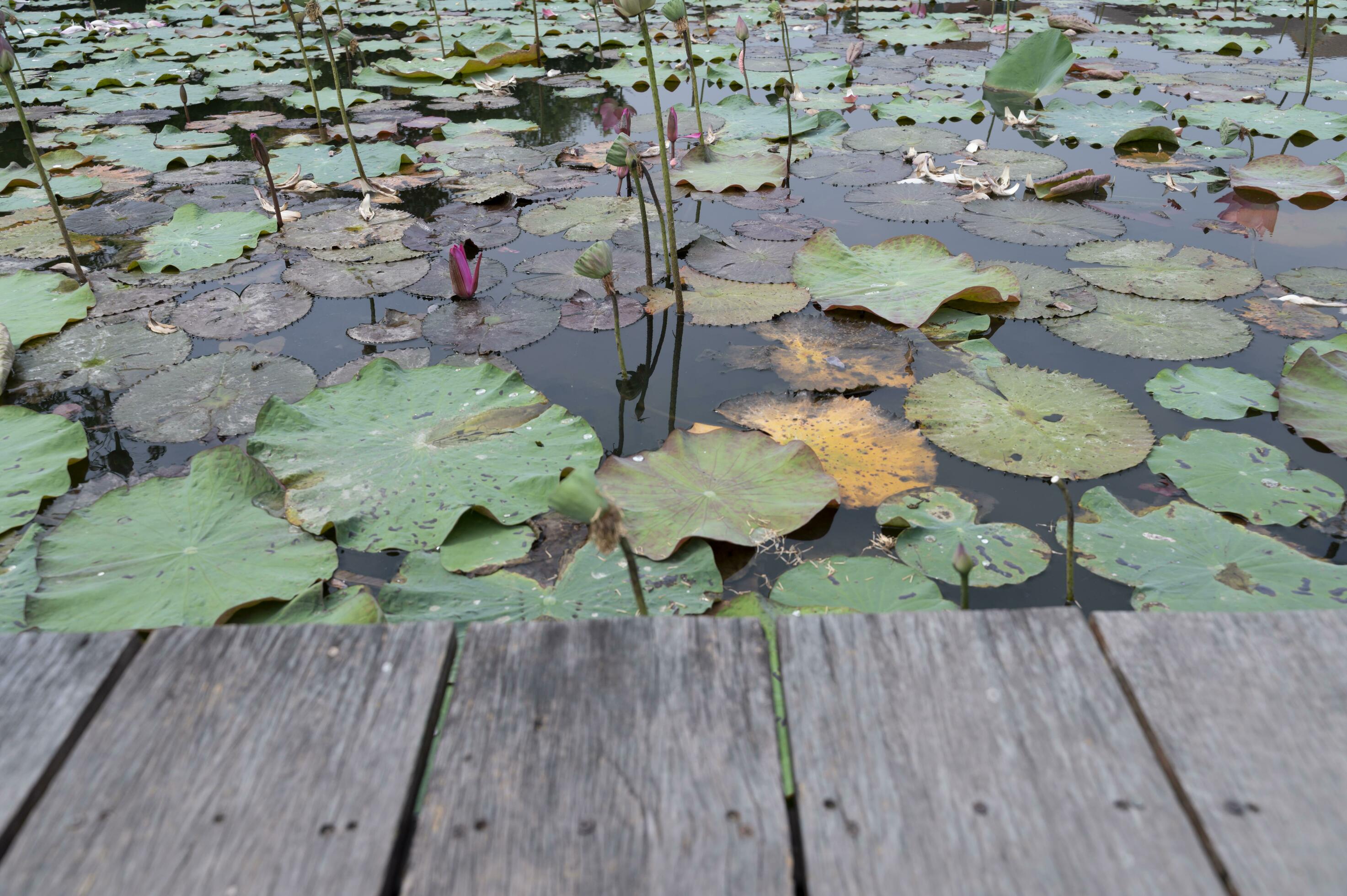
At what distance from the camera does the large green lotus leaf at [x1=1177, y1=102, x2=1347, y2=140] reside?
4.50 metres

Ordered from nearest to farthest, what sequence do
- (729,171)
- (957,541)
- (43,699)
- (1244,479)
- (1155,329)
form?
(43,699) → (957,541) → (1244,479) → (1155,329) → (729,171)

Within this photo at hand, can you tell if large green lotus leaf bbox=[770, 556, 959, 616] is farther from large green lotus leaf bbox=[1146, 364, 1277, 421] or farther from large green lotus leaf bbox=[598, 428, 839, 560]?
large green lotus leaf bbox=[1146, 364, 1277, 421]

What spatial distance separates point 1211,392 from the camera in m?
2.34

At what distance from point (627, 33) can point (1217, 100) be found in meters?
5.20

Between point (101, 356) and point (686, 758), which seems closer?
point (686, 758)

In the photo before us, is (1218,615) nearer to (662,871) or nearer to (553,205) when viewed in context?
(662,871)

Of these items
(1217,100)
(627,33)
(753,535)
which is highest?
(627,33)

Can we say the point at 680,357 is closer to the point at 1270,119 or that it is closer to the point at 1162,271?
the point at 1162,271

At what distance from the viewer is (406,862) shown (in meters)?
0.81

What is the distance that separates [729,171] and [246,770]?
369 centimetres

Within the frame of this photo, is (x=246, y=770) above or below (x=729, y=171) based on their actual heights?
below

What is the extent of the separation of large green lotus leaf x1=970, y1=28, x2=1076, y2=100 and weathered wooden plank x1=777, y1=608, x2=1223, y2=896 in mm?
5176

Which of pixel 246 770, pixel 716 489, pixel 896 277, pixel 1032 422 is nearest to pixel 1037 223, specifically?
pixel 896 277

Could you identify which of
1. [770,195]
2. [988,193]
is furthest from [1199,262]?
[770,195]
